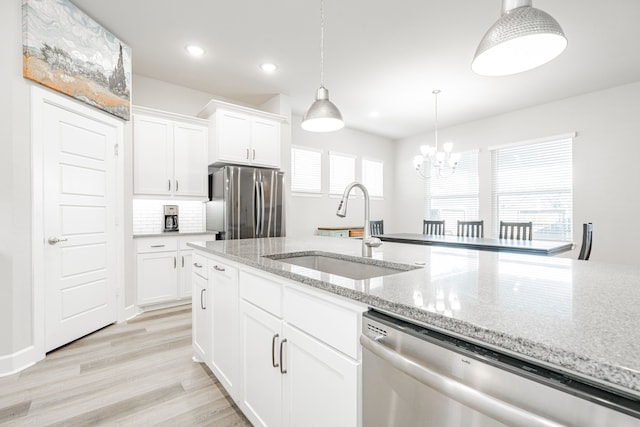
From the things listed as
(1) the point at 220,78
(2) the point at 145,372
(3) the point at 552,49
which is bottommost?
(2) the point at 145,372

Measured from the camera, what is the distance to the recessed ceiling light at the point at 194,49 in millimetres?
3199

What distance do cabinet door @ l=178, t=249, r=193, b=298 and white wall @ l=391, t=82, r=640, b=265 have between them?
5449 millimetres

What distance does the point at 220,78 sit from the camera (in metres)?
3.93

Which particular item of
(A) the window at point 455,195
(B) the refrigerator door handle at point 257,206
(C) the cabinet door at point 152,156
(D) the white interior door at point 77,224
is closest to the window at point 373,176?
(A) the window at point 455,195

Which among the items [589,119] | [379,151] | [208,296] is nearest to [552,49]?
[208,296]

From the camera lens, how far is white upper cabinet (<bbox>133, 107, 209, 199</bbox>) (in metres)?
3.53

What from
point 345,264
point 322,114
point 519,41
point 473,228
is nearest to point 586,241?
point 473,228

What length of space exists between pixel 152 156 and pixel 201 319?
236cm

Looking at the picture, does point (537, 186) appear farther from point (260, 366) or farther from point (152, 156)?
point (152, 156)

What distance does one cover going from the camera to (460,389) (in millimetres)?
639

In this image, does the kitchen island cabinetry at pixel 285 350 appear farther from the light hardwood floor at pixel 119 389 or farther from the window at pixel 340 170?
the window at pixel 340 170

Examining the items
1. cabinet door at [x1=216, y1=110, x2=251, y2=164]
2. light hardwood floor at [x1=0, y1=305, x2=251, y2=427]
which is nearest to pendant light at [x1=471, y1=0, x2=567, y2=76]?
light hardwood floor at [x1=0, y1=305, x2=251, y2=427]

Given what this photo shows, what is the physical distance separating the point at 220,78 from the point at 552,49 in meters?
3.64

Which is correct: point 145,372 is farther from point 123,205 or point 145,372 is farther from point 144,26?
point 144,26
